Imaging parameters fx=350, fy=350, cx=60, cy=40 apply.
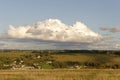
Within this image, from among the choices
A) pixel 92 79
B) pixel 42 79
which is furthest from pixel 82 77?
pixel 42 79

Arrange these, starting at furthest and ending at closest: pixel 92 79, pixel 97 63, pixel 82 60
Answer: pixel 82 60, pixel 97 63, pixel 92 79

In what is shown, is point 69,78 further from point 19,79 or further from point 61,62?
point 61,62

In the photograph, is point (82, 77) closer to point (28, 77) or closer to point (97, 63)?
point (28, 77)

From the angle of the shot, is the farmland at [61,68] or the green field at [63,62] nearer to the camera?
the farmland at [61,68]

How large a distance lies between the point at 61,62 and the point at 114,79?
67004 millimetres

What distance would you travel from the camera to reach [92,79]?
1228 inches

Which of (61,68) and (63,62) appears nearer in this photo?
(61,68)

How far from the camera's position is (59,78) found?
3155 centimetres

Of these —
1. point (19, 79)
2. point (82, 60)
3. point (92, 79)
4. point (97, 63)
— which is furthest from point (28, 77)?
point (82, 60)

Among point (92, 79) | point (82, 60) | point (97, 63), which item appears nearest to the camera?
point (92, 79)

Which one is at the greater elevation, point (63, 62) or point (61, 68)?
point (63, 62)

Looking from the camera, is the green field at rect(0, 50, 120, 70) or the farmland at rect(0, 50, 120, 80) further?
the green field at rect(0, 50, 120, 70)

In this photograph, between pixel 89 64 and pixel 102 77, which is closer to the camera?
pixel 102 77

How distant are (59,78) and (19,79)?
145 inches
